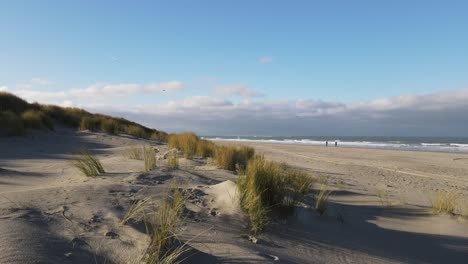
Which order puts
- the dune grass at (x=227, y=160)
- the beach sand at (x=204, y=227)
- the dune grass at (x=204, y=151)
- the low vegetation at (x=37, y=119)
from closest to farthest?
1. the beach sand at (x=204, y=227)
2. the dune grass at (x=227, y=160)
3. the dune grass at (x=204, y=151)
4. the low vegetation at (x=37, y=119)

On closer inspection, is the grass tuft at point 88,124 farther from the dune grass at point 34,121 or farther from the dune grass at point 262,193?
the dune grass at point 262,193

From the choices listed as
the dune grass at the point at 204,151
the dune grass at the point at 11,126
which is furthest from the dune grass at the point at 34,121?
the dune grass at the point at 204,151

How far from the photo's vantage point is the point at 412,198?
7.76m

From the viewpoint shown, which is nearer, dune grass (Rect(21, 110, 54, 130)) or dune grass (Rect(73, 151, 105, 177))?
dune grass (Rect(73, 151, 105, 177))

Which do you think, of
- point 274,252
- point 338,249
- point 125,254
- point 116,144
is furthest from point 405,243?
point 116,144

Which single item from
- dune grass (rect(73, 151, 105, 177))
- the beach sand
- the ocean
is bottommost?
the beach sand

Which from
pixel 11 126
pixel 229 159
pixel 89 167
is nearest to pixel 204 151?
pixel 229 159

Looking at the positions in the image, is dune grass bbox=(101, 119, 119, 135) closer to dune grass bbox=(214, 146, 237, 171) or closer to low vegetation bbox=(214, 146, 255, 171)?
low vegetation bbox=(214, 146, 255, 171)

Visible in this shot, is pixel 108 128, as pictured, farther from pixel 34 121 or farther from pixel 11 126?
pixel 11 126

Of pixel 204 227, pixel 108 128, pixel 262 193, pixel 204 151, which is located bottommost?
pixel 204 227

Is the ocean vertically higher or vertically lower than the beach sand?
higher

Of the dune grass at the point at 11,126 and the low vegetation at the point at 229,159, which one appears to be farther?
the dune grass at the point at 11,126

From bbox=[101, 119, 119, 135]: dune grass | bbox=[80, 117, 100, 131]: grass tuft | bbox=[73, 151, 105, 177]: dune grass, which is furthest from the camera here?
bbox=[101, 119, 119, 135]: dune grass

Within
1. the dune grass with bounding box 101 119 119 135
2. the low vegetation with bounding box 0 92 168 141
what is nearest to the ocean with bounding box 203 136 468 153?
the low vegetation with bounding box 0 92 168 141
